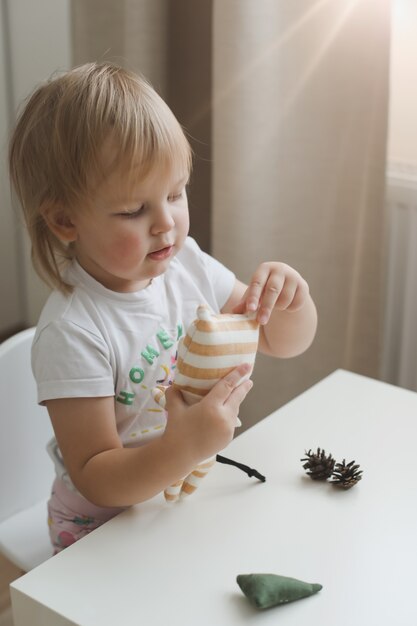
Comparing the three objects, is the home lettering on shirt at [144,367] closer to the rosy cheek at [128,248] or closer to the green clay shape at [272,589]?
the rosy cheek at [128,248]

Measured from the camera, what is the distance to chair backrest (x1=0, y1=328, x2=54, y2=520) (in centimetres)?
119

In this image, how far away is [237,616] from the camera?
77cm

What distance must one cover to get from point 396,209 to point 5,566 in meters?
1.05

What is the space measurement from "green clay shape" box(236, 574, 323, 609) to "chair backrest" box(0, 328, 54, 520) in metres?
0.51

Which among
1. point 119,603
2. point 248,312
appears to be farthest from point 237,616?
point 248,312

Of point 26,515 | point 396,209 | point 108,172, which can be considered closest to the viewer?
point 108,172

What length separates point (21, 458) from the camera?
4.03 feet

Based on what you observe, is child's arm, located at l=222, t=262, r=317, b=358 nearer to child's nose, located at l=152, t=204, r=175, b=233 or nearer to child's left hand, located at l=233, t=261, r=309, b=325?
child's left hand, located at l=233, t=261, r=309, b=325

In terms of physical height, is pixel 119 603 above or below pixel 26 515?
above

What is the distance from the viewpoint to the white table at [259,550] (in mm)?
776

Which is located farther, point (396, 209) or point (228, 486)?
point (396, 209)

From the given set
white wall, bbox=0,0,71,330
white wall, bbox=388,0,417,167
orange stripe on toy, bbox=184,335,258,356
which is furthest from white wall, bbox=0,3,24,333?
orange stripe on toy, bbox=184,335,258,356

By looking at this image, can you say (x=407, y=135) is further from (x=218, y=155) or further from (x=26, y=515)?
(x=26, y=515)

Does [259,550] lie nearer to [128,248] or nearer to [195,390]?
[195,390]
